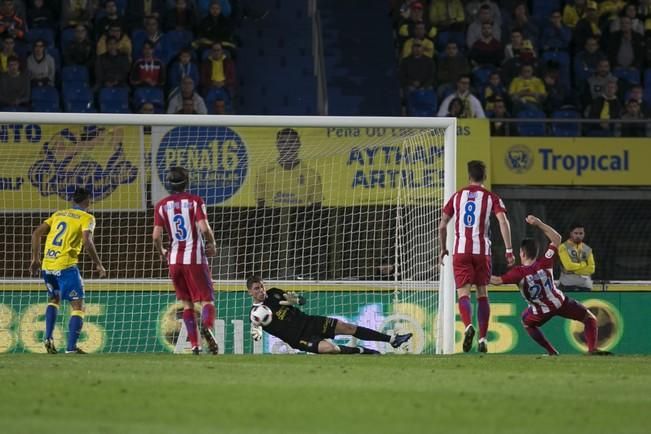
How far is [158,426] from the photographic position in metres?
7.34

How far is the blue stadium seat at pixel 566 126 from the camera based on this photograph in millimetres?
20895

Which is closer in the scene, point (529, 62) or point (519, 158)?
point (519, 158)

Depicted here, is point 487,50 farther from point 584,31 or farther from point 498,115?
point 584,31

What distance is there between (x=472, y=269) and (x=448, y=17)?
940cm

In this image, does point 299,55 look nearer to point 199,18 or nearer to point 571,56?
point 199,18

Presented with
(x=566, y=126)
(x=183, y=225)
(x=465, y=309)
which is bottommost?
(x=465, y=309)

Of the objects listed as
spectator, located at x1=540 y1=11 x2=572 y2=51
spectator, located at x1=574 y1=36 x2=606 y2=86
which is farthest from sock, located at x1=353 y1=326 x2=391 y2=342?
spectator, located at x1=540 y1=11 x2=572 y2=51

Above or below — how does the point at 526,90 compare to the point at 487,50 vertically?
below

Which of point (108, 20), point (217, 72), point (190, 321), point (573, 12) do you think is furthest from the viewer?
point (573, 12)

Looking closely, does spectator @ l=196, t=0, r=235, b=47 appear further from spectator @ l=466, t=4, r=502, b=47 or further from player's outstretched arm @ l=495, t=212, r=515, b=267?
player's outstretched arm @ l=495, t=212, r=515, b=267

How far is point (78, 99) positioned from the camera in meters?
20.0

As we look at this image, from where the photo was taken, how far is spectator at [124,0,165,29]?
835 inches

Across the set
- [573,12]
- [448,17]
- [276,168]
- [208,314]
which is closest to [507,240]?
[208,314]

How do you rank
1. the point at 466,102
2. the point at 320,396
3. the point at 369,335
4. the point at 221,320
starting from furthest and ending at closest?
the point at 466,102 → the point at 221,320 → the point at 369,335 → the point at 320,396
